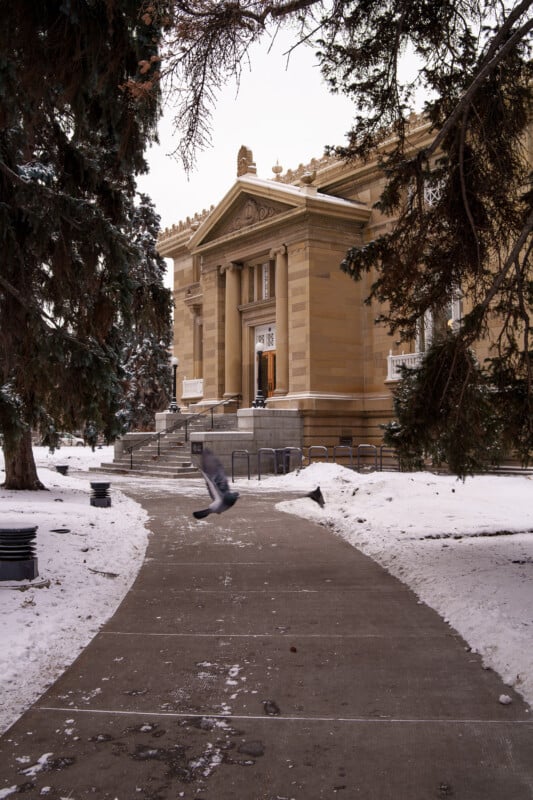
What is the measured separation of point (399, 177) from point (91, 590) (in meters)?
5.68

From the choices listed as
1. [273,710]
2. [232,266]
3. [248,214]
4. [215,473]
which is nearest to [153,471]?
[232,266]

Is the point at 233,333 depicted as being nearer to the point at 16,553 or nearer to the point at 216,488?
the point at 16,553

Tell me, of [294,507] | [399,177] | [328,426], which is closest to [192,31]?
[399,177]

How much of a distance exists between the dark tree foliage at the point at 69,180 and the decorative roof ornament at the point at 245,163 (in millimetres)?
23605

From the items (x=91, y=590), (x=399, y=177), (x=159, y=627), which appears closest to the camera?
(x=159, y=627)

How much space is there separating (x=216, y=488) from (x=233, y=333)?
2599 cm

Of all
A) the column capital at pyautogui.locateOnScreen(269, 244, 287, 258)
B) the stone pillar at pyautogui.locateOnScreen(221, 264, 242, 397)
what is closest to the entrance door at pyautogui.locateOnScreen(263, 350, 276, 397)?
the stone pillar at pyautogui.locateOnScreen(221, 264, 242, 397)

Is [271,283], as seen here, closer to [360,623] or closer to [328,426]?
[328,426]

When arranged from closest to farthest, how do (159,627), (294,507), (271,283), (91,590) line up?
(159,627)
(91,590)
(294,507)
(271,283)

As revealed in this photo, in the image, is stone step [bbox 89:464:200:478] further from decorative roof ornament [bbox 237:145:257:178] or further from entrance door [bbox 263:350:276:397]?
decorative roof ornament [bbox 237:145:257:178]

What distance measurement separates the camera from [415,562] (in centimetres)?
855

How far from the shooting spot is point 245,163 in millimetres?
32062

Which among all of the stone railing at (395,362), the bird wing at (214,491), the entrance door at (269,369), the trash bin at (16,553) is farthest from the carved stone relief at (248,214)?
the bird wing at (214,491)

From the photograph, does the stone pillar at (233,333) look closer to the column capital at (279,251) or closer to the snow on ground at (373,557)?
the column capital at (279,251)
